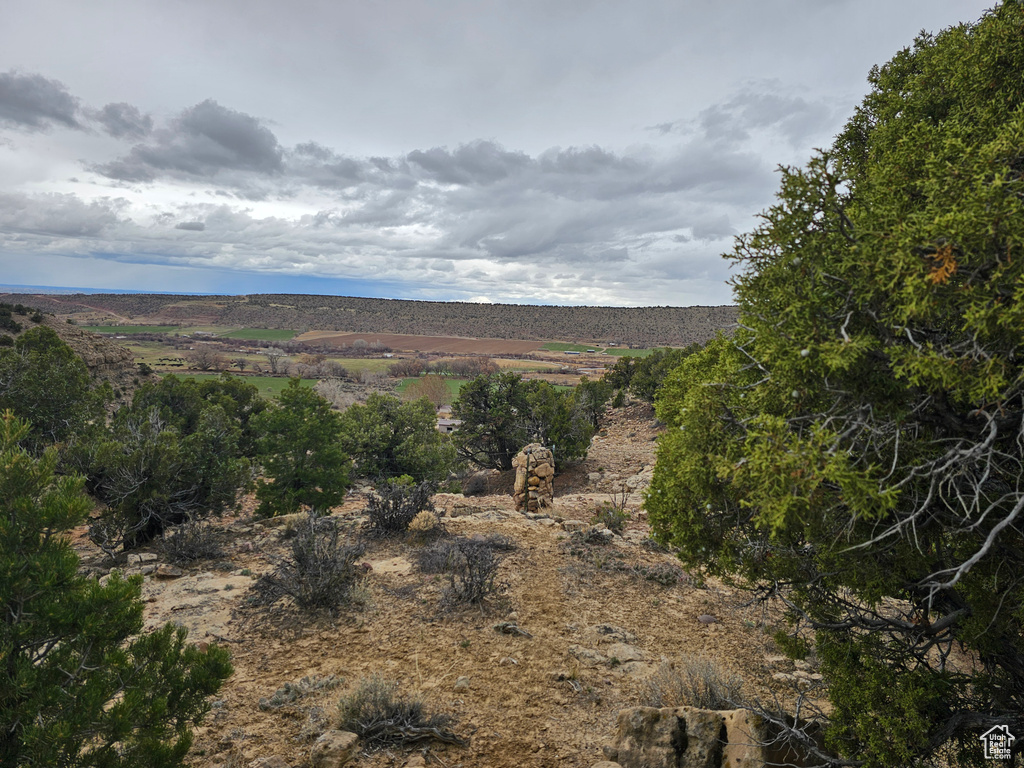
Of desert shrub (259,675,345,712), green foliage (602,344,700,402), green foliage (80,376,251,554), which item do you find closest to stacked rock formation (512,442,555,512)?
green foliage (80,376,251,554)

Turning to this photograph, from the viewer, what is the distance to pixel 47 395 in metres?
16.2

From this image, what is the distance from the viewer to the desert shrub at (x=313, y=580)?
7.48 meters

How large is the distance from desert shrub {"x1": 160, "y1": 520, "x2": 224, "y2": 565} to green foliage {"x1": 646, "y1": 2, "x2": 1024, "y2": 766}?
982 centimetres

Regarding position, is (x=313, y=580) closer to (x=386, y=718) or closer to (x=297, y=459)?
(x=386, y=718)

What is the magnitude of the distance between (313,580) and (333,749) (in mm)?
3482

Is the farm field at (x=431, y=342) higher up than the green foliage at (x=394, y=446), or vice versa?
the farm field at (x=431, y=342)

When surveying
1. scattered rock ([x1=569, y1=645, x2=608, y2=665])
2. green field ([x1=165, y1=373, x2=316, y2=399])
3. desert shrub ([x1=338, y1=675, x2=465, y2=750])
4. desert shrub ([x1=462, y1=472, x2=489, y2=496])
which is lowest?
green field ([x1=165, y1=373, x2=316, y2=399])

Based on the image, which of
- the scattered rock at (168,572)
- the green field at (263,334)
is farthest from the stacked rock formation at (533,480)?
the green field at (263,334)

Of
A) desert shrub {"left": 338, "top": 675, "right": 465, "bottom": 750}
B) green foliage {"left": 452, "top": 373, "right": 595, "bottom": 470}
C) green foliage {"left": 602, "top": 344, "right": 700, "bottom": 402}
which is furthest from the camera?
green foliage {"left": 602, "top": 344, "right": 700, "bottom": 402}

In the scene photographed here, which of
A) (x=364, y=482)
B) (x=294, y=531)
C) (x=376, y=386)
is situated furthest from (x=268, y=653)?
(x=376, y=386)

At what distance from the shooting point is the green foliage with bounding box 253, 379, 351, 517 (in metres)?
13.6

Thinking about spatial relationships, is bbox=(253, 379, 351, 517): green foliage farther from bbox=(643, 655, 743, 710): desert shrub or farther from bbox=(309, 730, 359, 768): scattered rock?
bbox=(643, 655, 743, 710): desert shrub

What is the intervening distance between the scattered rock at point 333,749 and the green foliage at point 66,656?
120cm

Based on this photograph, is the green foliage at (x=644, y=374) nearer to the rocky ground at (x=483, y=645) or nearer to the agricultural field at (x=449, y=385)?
the rocky ground at (x=483, y=645)
